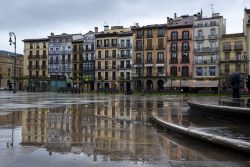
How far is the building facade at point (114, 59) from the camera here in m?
85.1

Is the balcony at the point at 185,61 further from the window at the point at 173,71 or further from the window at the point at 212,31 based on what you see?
the window at the point at 212,31

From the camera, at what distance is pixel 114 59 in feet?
285

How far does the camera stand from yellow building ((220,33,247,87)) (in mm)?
70125

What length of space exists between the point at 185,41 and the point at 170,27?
191 inches

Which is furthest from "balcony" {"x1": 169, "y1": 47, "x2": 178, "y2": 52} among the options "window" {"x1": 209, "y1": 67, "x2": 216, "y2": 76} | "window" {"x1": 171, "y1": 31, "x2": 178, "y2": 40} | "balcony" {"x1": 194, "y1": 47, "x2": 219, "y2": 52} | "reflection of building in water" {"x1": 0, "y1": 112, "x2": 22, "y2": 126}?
"reflection of building in water" {"x1": 0, "y1": 112, "x2": 22, "y2": 126}

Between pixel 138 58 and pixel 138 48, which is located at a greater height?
pixel 138 48

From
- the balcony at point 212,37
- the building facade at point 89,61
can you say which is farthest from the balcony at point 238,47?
the building facade at point 89,61

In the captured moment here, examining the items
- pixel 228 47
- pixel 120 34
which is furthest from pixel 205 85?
pixel 120 34

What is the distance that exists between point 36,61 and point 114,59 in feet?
88.8

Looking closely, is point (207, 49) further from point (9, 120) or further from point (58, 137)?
point (58, 137)

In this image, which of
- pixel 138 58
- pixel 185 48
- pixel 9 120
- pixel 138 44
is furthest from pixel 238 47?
pixel 9 120

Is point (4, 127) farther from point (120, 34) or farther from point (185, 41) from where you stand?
point (120, 34)

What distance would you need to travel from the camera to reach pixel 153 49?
81.8 metres

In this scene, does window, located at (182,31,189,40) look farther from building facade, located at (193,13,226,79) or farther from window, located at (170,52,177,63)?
window, located at (170,52,177,63)
